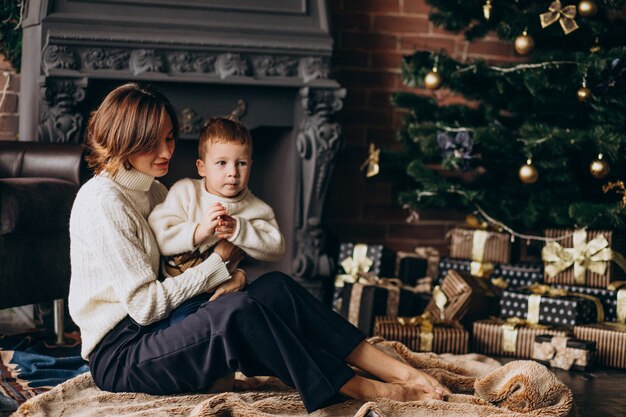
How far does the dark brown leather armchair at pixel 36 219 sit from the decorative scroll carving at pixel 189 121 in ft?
1.69

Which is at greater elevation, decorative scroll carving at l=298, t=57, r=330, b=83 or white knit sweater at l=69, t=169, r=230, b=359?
decorative scroll carving at l=298, t=57, r=330, b=83

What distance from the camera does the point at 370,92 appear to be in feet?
13.9

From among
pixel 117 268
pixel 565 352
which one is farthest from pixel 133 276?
pixel 565 352

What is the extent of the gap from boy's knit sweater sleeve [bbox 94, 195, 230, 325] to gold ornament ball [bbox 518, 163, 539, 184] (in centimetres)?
182

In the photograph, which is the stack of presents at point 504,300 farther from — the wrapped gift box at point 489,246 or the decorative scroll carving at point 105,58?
the decorative scroll carving at point 105,58

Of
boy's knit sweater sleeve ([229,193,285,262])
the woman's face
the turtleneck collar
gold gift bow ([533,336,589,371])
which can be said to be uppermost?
the woman's face

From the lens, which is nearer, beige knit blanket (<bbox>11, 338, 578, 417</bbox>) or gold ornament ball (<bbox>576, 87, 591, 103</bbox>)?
beige knit blanket (<bbox>11, 338, 578, 417</bbox>)

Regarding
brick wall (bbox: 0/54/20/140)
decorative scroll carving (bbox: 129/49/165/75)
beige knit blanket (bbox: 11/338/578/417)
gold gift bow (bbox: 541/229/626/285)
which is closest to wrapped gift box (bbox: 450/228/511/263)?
gold gift bow (bbox: 541/229/626/285)

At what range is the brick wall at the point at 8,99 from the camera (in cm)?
Result: 373

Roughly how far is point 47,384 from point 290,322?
81 centimetres

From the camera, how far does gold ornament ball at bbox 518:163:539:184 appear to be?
341cm

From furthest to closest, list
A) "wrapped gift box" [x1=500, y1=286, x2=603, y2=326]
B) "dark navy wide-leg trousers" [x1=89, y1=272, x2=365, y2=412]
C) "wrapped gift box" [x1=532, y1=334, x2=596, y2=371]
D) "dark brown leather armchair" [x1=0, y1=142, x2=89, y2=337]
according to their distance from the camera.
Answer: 1. "wrapped gift box" [x1=500, y1=286, x2=603, y2=326]
2. "wrapped gift box" [x1=532, y1=334, x2=596, y2=371]
3. "dark brown leather armchair" [x1=0, y1=142, x2=89, y2=337]
4. "dark navy wide-leg trousers" [x1=89, y1=272, x2=365, y2=412]

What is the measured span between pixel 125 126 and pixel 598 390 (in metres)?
1.64

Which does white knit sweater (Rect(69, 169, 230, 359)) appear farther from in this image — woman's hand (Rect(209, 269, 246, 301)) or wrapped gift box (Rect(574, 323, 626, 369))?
wrapped gift box (Rect(574, 323, 626, 369))
